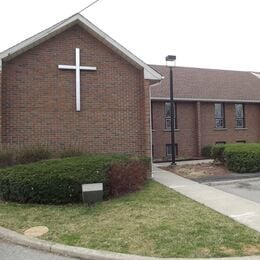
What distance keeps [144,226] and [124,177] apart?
3.45 meters

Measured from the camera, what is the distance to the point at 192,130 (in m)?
23.9

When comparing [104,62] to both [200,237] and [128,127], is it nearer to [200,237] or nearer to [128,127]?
[128,127]

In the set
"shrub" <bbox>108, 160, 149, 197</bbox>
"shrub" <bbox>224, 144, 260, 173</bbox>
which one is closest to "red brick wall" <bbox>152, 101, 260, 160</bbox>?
"shrub" <bbox>224, 144, 260, 173</bbox>

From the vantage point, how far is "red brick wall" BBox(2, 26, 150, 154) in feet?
43.1

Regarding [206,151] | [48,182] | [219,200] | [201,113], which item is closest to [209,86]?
[201,113]

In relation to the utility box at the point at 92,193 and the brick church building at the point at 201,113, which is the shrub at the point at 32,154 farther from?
the brick church building at the point at 201,113

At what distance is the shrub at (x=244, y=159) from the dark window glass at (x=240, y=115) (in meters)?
10.1

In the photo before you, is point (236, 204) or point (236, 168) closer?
point (236, 204)

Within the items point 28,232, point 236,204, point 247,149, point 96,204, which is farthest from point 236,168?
point 28,232

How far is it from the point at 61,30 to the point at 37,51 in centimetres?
117

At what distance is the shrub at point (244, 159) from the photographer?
15289 millimetres

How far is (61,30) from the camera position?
1368 centimetres

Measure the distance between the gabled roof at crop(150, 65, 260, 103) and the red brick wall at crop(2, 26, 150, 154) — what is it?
816cm

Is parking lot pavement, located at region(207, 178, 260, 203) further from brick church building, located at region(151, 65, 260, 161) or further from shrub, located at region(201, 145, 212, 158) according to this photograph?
brick church building, located at region(151, 65, 260, 161)
